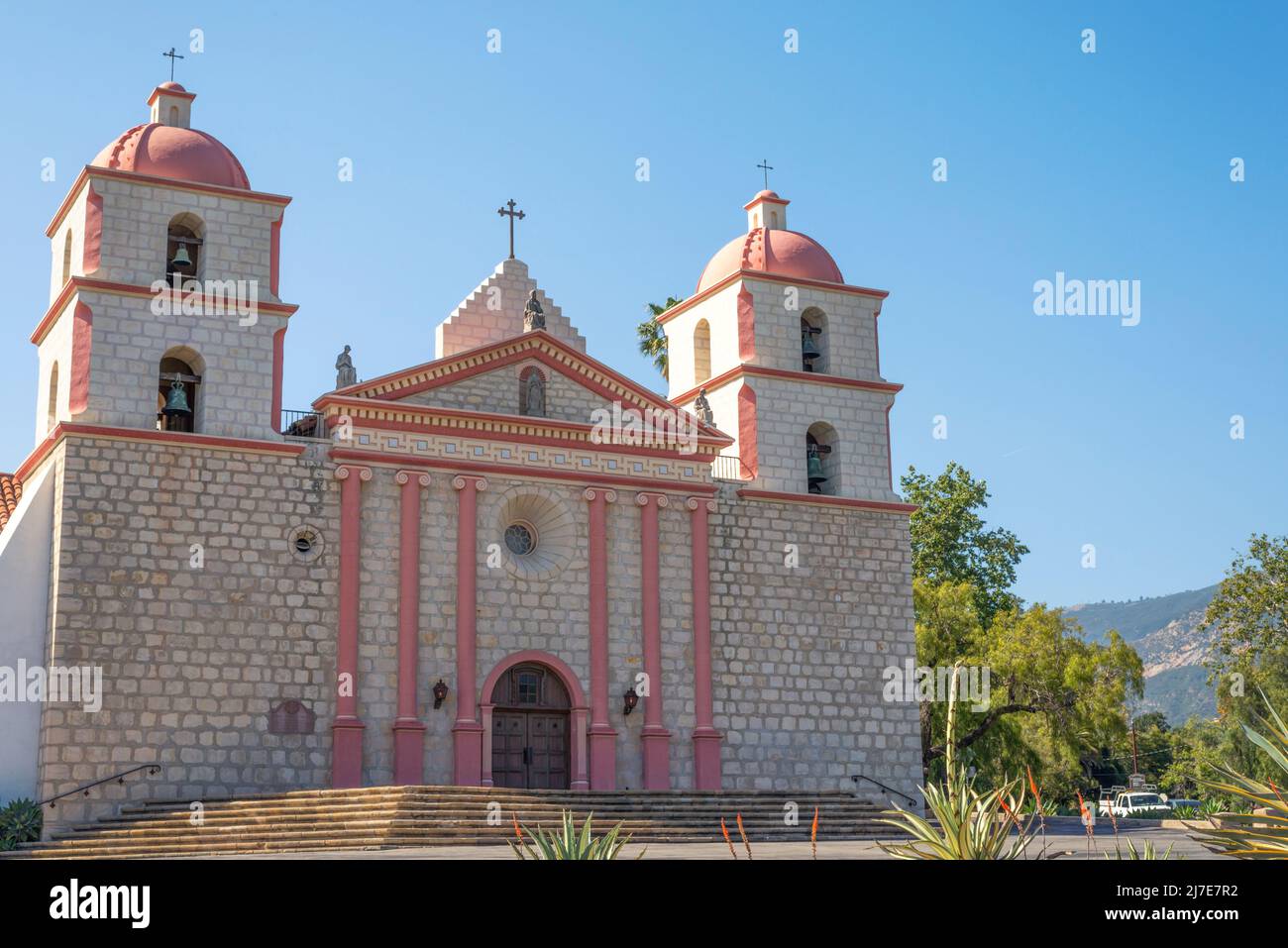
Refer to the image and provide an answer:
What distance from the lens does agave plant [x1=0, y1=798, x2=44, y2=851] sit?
21.8 metres

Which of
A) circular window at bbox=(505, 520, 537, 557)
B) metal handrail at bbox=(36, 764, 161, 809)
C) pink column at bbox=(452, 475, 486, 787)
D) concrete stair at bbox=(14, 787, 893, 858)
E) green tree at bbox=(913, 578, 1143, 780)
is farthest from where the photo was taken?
green tree at bbox=(913, 578, 1143, 780)

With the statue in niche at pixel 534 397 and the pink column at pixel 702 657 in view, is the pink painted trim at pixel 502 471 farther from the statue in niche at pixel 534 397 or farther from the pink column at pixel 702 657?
the statue in niche at pixel 534 397

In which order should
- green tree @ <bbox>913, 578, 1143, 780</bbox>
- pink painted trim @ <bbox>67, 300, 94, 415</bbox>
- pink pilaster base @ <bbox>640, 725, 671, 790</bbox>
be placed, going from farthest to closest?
green tree @ <bbox>913, 578, 1143, 780</bbox> < pink pilaster base @ <bbox>640, 725, 671, 790</bbox> < pink painted trim @ <bbox>67, 300, 94, 415</bbox>

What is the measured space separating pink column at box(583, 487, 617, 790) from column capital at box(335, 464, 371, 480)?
12.6 ft

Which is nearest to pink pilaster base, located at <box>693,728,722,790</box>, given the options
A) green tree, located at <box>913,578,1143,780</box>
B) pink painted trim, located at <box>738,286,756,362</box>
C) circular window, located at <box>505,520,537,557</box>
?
circular window, located at <box>505,520,537,557</box>

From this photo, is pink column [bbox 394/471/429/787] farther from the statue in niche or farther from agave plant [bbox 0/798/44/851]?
agave plant [bbox 0/798/44/851]

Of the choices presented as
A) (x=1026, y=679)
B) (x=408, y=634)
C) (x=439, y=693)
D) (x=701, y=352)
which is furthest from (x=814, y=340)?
(x=439, y=693)

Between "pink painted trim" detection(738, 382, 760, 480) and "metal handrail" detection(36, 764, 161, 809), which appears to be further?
"pink painted trim" detection(738, 382, 760, 480)

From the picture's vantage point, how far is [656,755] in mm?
26172

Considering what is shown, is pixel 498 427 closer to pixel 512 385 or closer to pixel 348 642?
pixel 512 385

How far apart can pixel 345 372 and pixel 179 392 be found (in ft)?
9.03

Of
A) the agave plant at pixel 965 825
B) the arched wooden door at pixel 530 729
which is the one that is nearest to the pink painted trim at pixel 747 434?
the arched wooden door at pixel 530 729

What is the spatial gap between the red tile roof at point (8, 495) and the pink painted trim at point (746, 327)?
1314 centimetres
